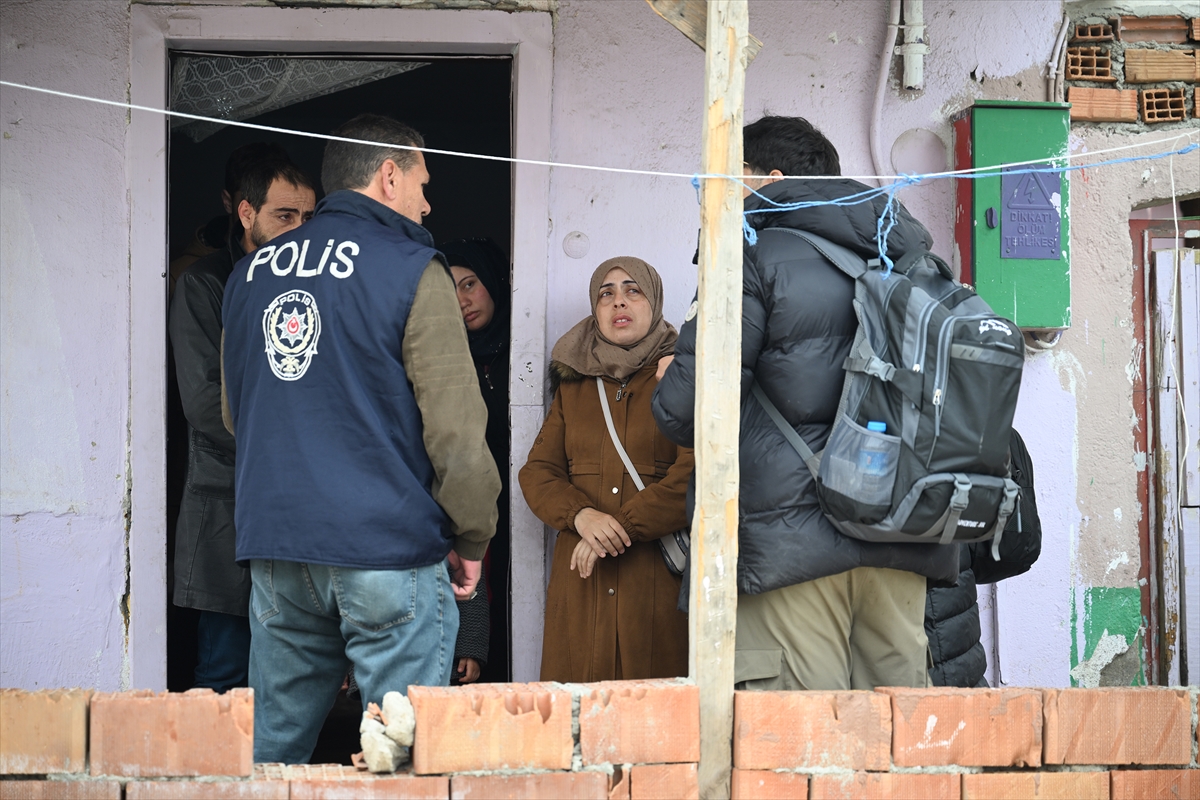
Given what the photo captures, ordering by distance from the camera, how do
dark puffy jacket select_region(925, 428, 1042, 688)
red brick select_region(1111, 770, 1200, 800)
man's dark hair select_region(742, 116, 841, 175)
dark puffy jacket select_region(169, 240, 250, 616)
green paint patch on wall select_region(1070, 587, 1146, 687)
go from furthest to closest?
green paint patch on wall select_region(1070, 587, 1146, 687)
dark puffy jacket select_region(169, 240, 250, 616)
dark puffy jacket select_region(925, 428, 1042, 688)
man's dark hair select_region(742, 116, 841, 175)
red brick select_region(1111, 770, 1200, 800)

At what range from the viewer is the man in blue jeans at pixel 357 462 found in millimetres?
2926

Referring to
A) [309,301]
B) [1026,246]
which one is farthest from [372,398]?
[1026,246]

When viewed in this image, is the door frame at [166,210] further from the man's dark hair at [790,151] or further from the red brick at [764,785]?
the red brick at [764,785]

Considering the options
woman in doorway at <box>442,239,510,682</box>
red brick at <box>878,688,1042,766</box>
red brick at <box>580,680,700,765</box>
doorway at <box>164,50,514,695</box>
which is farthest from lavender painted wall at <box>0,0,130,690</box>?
red brick at <box>878,688,1042,766</box>

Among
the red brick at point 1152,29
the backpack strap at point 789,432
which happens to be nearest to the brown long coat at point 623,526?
the backpack strap at point 789,432

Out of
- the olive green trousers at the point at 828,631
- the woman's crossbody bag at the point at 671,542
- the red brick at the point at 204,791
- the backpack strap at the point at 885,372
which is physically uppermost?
the backpack strap at the point at 885,372

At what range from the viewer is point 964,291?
2.91m

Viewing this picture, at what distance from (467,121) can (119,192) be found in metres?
3.99

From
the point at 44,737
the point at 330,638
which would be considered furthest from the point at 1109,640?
the point at 44,737

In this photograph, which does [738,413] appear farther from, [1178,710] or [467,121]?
[467,121]

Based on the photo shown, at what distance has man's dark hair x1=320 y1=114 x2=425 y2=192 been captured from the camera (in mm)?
3193

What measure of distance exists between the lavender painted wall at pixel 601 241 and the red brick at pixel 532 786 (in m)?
1.82

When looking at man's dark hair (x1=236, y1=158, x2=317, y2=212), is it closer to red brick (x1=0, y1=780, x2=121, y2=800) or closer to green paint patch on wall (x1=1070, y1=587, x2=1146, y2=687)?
red brick (x1=0, y1=780, x2=121, y2=800)

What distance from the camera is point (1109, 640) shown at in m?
4.54
